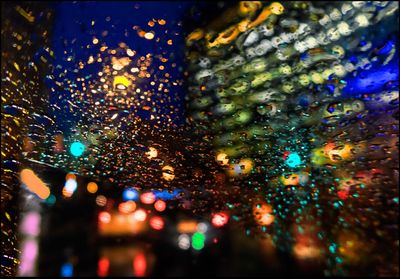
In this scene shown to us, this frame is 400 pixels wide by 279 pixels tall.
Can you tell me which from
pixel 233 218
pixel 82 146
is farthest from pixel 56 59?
pixel 233 218

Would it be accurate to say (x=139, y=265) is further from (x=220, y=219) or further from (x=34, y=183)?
(x=34, y=183)

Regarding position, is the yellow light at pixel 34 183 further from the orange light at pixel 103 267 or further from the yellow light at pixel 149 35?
the orange light at pixel 103 267

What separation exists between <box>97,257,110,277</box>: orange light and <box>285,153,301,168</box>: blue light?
9.23m

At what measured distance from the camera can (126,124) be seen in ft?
4.79

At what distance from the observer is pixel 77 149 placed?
167 centimetres

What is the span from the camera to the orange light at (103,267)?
9.87 meters

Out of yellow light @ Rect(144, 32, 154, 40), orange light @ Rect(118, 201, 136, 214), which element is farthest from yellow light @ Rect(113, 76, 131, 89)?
orange light @ Rect(118, 201, 136, 214)

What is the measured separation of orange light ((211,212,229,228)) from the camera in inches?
94.2

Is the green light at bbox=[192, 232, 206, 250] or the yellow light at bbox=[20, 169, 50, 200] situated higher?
the green light at bbox=[192, 232, 206, 250]

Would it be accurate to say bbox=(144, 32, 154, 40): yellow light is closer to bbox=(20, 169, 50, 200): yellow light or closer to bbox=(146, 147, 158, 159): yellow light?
bbox=(146, 147, 158, 159): yellow light

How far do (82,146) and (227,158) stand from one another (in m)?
0.67

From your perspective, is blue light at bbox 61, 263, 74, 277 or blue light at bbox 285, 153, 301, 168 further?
blue light at bbox 61, 263, 74, 277

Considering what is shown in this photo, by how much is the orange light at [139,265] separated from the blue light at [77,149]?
9084 mm

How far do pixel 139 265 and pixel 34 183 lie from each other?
9.08m
